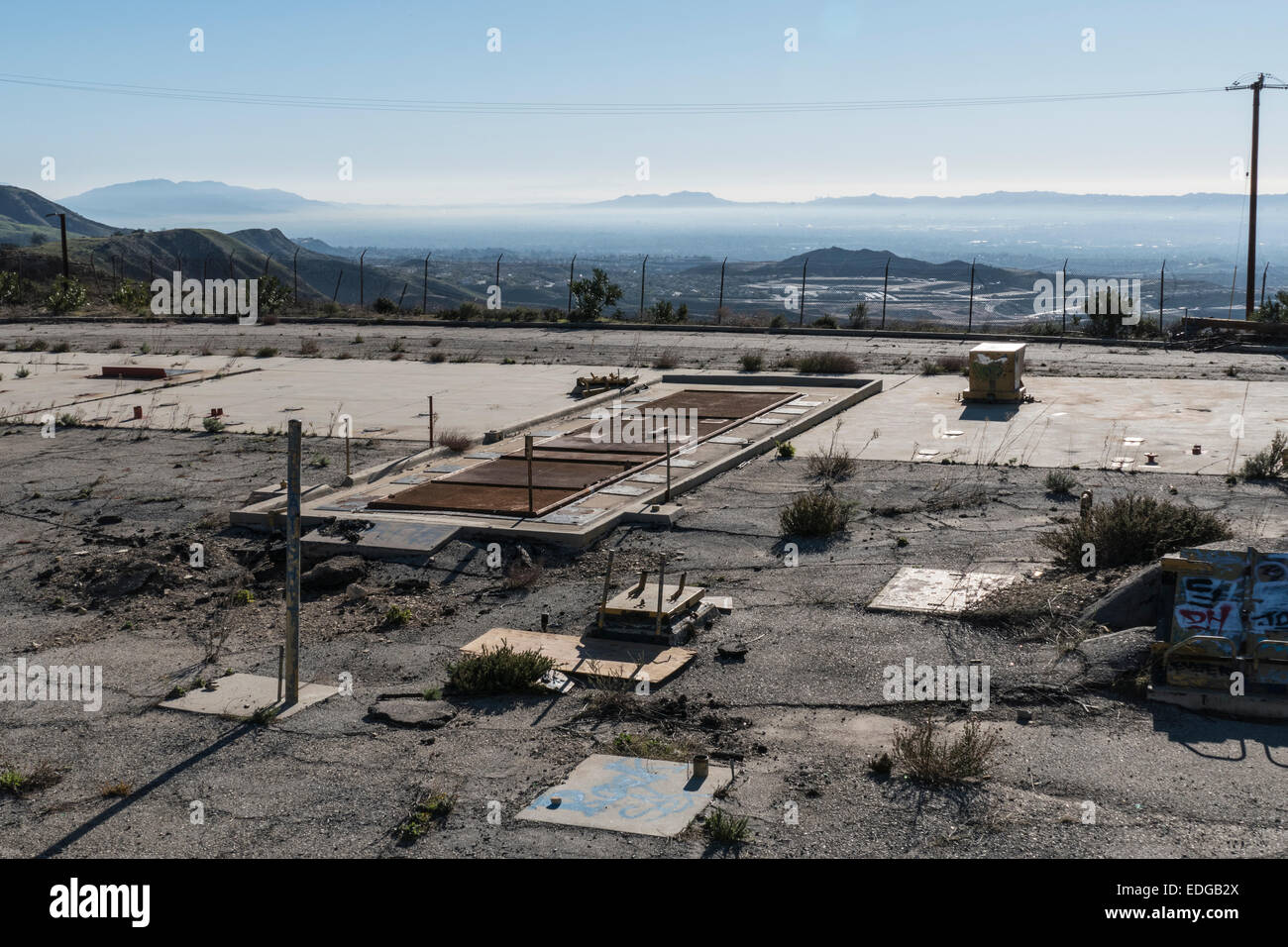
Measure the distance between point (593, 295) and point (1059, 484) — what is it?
2843 cm

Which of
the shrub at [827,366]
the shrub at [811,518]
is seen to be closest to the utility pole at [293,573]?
the shrub at [811,518]

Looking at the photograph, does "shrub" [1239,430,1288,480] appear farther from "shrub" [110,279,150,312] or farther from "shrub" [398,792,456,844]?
"shrub" [110,279,150,312]

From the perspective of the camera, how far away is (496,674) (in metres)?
8.88

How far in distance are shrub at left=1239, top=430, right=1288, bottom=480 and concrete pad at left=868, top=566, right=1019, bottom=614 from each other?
5.91m

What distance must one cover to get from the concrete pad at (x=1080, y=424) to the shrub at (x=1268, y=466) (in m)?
0.50

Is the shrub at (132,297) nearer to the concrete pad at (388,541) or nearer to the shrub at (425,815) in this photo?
the concrete pad at (388,541)

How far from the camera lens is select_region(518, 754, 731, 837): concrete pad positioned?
671 cm

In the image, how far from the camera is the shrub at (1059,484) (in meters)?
14.9

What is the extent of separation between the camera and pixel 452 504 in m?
14.1

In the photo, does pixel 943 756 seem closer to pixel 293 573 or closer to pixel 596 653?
pixel 596 653

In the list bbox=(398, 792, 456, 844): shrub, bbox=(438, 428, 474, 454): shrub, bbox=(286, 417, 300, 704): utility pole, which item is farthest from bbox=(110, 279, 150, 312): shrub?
bbox=(398, 792, 456, 844): shrub
